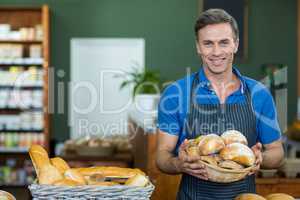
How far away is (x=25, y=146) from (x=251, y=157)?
6492 mm

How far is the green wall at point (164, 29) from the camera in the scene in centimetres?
827

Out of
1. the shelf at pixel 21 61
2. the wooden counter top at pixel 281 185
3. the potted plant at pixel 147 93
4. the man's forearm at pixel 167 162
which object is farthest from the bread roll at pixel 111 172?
the shelf at pixel 21 61

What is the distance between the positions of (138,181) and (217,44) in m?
0.67

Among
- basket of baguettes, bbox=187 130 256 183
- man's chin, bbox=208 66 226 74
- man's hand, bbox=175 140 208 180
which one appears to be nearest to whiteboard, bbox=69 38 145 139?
man's chin, bbox=208 66 226 74

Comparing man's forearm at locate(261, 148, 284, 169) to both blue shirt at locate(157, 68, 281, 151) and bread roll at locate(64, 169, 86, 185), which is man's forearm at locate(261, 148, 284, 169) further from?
bread roll at locate(64, 169, 86, 185)

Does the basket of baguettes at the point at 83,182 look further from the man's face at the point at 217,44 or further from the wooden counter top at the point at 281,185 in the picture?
the wooden counter top at the point at 281,185

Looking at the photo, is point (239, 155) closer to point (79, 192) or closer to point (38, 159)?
point (79, 192)

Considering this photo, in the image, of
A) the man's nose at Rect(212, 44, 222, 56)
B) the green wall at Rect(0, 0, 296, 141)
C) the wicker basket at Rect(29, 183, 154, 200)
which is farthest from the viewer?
the green wall at Rect(0, 0, 296, 141)

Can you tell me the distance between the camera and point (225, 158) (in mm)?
1754

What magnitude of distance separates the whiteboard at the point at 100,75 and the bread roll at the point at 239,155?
6499 millimetres

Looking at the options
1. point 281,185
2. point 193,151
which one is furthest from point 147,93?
point 193,151

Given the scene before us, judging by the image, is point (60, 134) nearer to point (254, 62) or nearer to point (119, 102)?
point (119, 102)

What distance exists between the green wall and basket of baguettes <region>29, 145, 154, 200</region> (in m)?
6.54

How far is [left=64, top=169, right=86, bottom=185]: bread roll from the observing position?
1.70 meters
